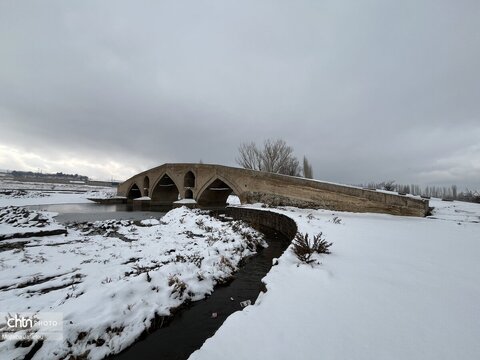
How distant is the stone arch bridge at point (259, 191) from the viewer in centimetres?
1175

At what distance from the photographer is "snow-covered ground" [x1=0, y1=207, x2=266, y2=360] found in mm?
2912

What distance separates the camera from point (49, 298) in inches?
143

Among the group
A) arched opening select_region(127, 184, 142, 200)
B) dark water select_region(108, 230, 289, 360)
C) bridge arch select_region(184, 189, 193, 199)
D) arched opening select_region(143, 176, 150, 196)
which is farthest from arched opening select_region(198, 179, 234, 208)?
dark water select_region(108, 230, 289, 360)

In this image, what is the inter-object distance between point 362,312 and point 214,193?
97.1 ft

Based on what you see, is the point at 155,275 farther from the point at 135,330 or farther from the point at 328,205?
the point at 328,205

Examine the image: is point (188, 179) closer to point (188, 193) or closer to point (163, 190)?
point (188, 193)

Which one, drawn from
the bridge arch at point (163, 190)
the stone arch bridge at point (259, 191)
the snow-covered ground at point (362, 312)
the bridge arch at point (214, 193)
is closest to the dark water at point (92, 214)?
the stone arch bridge at point (259, 191)

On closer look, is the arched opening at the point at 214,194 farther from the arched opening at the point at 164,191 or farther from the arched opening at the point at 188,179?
the arched opening at the point at 164,191

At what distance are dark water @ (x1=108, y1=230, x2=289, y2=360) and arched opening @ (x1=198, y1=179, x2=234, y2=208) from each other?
23.3 m

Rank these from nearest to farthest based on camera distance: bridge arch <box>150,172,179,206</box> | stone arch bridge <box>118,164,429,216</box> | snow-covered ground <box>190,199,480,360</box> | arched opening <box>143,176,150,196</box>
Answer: snow-covered ground <box>190,199,480,360</box> → stone arch bridge <box>118,164,429,216</box> → bridge arch <box>150,172,179,206</box> → arched opening <box>143,176,150,196</box>
